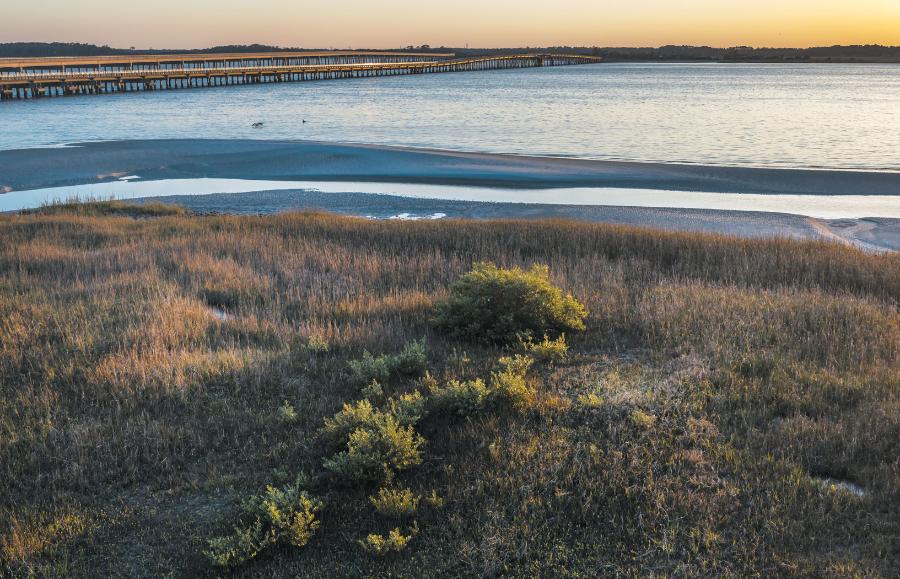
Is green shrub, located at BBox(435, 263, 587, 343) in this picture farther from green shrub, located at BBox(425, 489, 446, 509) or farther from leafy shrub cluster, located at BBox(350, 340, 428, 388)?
green shrub, located at BBox(425, 489, 446, 509)

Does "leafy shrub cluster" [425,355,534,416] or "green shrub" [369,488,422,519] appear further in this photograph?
"leafy shrub cluster" [425,355,534,416]

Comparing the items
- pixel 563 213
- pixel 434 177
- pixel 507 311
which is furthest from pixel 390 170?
pixel 507 311

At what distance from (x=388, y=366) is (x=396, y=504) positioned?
2.50 meters

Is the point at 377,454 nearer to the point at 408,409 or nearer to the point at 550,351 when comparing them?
the point at 408,409

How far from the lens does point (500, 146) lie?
38.1 m

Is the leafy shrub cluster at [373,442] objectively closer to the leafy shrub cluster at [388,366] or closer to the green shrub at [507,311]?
the leafy shrub cluster at [388,366]

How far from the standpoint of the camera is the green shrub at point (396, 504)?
192 inches

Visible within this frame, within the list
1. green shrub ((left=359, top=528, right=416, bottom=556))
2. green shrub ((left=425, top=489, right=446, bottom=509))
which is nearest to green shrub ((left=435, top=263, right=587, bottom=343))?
green shrub ((left=425, top=489, right=446, bottom=509))

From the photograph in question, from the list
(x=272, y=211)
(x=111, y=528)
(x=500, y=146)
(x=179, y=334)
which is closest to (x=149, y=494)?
(x=111, y=528)

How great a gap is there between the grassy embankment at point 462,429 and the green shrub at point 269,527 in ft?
0.32

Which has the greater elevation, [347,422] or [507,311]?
→ [507,311]

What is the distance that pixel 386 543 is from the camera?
4512 millimetres

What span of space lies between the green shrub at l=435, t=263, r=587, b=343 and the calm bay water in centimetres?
2519

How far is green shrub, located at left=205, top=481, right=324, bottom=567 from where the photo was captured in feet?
14.8
